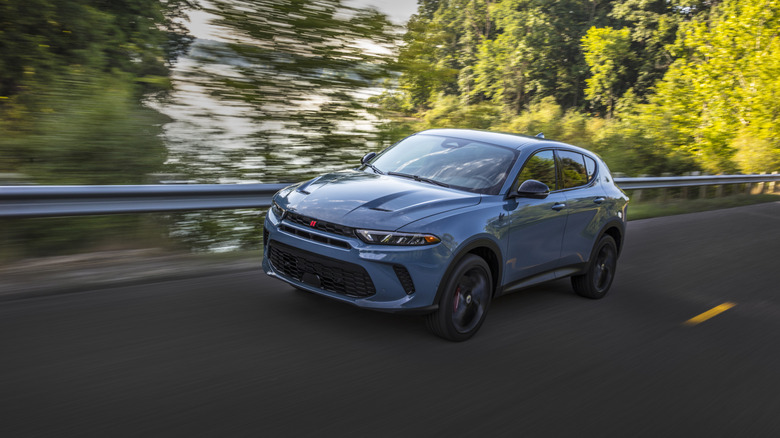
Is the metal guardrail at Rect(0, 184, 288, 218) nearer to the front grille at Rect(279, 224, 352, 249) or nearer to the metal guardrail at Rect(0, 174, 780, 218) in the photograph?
the metal guardrail at Rect(0, 174, 780, 218)

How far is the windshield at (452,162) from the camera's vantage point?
18.4 ft

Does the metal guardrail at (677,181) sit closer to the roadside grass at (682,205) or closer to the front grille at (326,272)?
the roadside grass at (682,205)

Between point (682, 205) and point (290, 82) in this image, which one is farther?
point (682, 205)

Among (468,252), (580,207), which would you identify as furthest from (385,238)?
(580,207)

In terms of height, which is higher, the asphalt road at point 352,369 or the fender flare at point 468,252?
the fender flare at point 468,252

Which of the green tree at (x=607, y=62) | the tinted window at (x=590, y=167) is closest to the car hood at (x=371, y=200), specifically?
the tinted window at (x=590, y=167)

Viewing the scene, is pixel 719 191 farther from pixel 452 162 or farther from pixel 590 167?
pixel 452 162

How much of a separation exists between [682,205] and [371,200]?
1482 centimetres

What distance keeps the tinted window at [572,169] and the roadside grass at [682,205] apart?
8.05m

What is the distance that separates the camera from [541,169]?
6090 millimetres

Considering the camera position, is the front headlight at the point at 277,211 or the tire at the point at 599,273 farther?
the tire at the point at 599,273

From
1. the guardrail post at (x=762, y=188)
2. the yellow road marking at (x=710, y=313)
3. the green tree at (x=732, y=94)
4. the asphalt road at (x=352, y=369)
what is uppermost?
the green tree at (x=732, y=94)

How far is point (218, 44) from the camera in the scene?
9039 millimetres

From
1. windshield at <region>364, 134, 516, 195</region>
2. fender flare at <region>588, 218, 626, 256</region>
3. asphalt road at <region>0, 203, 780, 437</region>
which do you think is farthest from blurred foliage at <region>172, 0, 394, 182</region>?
fender flare at <region>588, 218, 626, 256</region>
